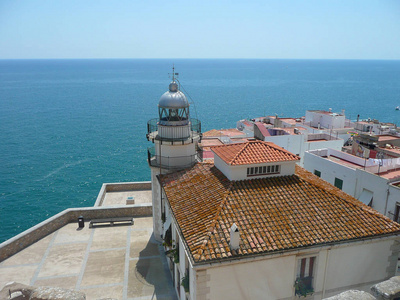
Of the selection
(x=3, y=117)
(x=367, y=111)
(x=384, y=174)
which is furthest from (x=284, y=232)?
(x=367, y=111)

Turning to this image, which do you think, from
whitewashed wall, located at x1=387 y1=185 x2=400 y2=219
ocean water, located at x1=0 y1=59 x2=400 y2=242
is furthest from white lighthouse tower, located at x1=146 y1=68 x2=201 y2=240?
ocean water, located at x1=0 y1=59 x2=400 y2=242

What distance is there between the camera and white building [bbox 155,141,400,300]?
13.9 m

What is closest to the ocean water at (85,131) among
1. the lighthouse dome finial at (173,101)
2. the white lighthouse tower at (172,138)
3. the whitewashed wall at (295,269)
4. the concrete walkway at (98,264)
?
the concrete walkway at (98,264)

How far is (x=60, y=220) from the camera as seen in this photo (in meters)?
26.3

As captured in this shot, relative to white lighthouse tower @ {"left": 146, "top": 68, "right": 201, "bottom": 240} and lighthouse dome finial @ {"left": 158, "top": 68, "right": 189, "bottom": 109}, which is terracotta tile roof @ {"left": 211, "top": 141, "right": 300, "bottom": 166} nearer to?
white lighthouse tower @ {"left": 146, "top": 68, "right": 201, "bottom": 240}

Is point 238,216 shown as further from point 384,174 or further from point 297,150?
point 297,150

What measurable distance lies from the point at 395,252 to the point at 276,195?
626 cm

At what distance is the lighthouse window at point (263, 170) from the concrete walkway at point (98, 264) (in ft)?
26.9

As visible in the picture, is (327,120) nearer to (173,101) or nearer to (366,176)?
(366,176)

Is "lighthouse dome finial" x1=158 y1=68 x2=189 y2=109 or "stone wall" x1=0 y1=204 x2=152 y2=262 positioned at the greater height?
"lighthouse dome finial" x1=158 y1=68 x2=189 y2=109

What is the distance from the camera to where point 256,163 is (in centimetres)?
1841

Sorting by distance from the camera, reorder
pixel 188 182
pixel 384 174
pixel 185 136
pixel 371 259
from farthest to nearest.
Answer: pixel 384 174
pixel 185 136
pixel 188 182
pixel 371 259

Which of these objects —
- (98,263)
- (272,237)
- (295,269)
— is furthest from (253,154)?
(98,263)

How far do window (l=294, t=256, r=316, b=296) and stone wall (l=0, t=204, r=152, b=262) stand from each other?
15.9 metres
